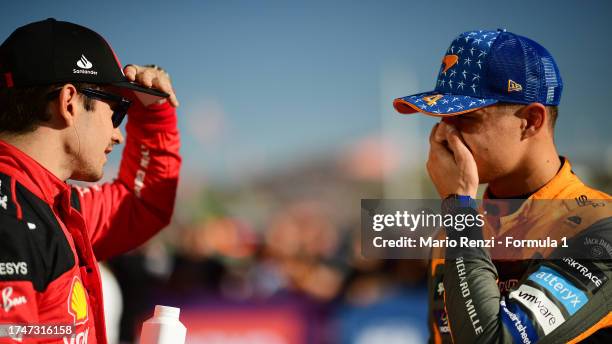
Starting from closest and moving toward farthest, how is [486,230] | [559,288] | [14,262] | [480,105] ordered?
[14,262] < [559,288] < [480,105] < [486,230]

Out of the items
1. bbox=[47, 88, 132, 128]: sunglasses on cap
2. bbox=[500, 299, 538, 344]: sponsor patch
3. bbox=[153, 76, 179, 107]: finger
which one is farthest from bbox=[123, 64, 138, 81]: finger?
bbox=[500, 299, 538, 344]: sponsor patch

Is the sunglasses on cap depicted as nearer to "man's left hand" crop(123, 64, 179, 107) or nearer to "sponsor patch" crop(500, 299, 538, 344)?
"man's left hand" crop(123, 64, 179, 107)

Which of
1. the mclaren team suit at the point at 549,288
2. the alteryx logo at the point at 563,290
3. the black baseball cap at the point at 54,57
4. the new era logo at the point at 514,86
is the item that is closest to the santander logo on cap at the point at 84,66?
the black baseball cap at the point at 54,57

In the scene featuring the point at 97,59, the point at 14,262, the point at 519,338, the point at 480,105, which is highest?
the point at 97,59

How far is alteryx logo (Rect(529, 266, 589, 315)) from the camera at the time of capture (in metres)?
2.44

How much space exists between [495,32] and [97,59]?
62.0 inches

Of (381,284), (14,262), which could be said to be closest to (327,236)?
(381,284)

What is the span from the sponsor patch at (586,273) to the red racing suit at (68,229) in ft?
5.64

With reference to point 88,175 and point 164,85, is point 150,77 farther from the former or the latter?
point 88,175

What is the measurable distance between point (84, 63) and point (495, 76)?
1.57 metres

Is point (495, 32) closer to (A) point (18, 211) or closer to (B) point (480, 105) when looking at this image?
(B) point (480, 105)

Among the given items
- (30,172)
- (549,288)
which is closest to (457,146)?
(549,288)

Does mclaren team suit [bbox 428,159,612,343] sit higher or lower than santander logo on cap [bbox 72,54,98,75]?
lower

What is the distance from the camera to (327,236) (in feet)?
25.0
